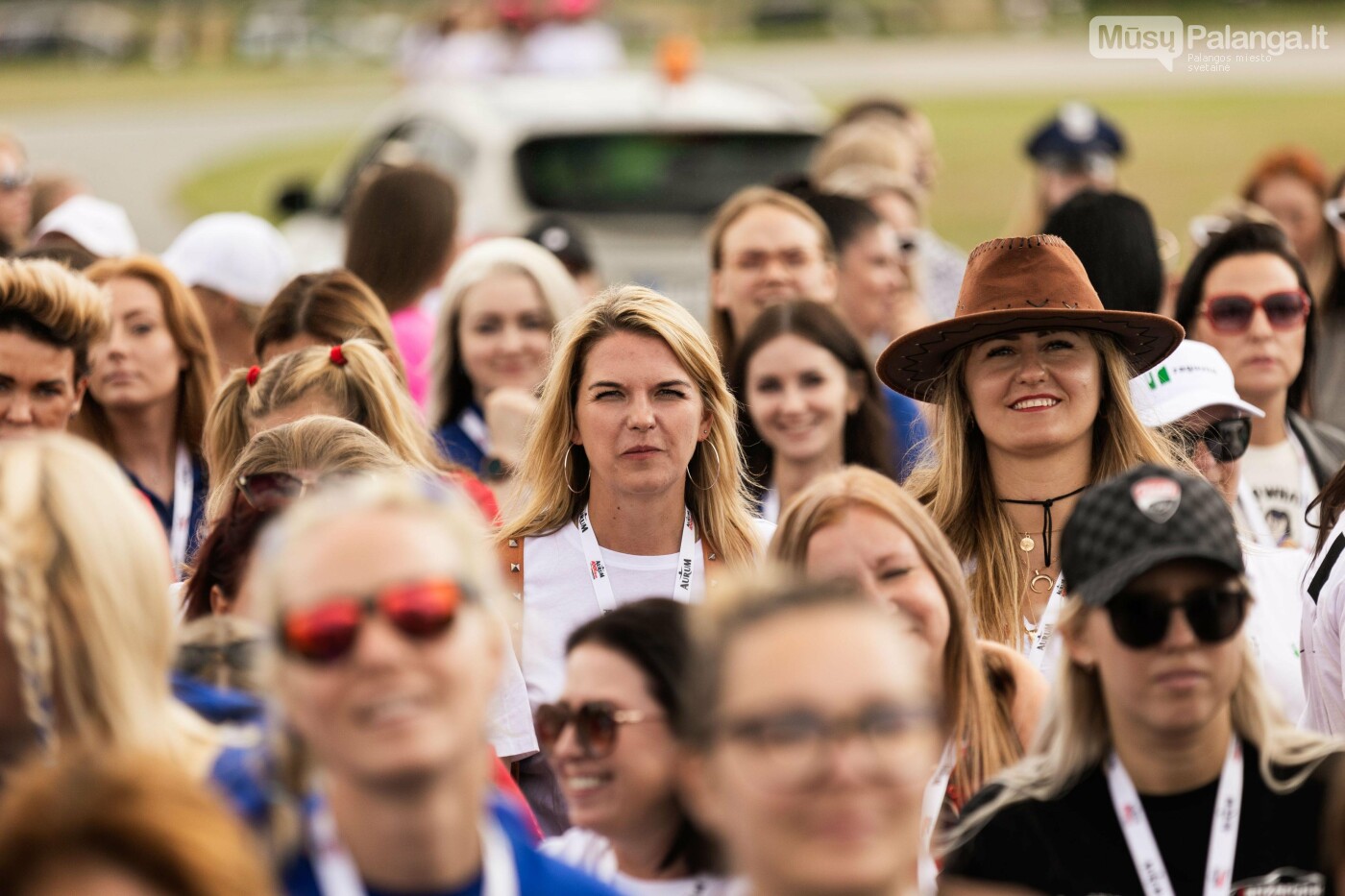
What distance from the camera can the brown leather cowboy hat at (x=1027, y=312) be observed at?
18.1 ft

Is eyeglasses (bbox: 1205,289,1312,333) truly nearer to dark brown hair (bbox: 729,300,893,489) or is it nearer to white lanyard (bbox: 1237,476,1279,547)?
white lanyard (bbox: 1237,476,1279,547)

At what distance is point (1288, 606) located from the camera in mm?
5477

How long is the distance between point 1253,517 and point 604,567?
217 centimetres

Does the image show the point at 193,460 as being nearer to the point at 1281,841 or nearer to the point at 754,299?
the point at 754,299

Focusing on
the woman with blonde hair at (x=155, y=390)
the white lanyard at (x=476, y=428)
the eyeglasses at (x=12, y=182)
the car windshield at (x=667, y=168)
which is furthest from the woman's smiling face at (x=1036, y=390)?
the car windshield at (x=667, y=168)

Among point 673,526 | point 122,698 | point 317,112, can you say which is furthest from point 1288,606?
point 317,112

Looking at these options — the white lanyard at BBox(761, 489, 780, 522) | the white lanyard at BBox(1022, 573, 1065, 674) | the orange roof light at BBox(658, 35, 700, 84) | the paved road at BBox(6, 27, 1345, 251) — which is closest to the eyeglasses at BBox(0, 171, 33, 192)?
the orange roof light at BBox(658, 35, 700, 84)

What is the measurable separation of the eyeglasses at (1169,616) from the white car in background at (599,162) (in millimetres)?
8606

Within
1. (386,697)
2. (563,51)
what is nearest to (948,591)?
(386,697)

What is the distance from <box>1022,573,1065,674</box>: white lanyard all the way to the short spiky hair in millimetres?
2910

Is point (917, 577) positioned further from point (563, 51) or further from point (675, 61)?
point (563, 51)

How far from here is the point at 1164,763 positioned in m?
3.56

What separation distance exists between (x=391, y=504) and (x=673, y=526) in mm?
2584

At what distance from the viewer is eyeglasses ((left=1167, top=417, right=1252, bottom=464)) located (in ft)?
19.4
